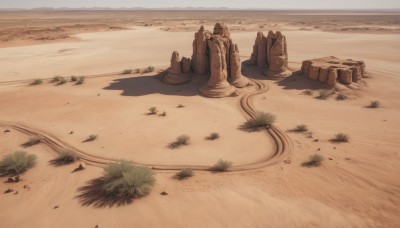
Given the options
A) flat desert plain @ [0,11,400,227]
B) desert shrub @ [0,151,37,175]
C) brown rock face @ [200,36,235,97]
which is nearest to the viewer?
flat desert plain @ [0,11,400,227]

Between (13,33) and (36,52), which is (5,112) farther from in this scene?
(13,33)

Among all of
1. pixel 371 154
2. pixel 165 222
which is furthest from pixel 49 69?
pixel 371 154

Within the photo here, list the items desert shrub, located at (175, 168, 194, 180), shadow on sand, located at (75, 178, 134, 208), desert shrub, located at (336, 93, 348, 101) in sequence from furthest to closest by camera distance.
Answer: desert shrub, located at (336, 93, 348, 101) → desert shrub, located at (175, 168, 194, 180) → shadow on sand, located at (75, 178, 134, 208)

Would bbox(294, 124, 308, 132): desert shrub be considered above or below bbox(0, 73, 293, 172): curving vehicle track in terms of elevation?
above

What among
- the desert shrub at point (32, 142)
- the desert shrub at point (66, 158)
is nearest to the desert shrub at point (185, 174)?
the desert shrub at point (66, 158)

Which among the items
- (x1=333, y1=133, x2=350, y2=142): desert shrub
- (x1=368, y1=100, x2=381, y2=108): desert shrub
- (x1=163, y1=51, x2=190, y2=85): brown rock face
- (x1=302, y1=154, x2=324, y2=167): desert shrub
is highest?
(x1=163, y1=51, x2=190, y2=85): brown rock face

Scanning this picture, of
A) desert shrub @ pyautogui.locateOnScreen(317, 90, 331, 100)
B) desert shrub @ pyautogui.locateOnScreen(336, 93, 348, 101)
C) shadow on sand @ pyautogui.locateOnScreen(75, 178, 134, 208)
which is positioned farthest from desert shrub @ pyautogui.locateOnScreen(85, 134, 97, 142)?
desert shrub @ pyautogui.locateOnScreen(336, 93, 348, 101)

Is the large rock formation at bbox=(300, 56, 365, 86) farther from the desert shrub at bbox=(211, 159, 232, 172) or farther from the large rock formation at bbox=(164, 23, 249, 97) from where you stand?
the desert shrub at bbox=(211, 159, 232, 172)
